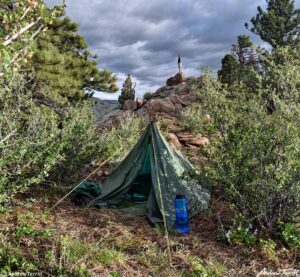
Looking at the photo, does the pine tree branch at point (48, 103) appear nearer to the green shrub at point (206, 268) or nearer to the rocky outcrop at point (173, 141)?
the rocky outcrop at point (173, 141)

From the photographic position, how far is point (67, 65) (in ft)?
59.1

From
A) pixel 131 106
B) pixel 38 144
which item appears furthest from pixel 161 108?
pixel 38 144

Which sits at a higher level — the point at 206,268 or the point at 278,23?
the point at 278,23

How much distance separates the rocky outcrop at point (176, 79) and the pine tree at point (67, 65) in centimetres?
547

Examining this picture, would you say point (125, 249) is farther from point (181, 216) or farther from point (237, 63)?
point (237, 63)

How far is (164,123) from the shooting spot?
12.0m

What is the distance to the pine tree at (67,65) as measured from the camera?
15516 mm

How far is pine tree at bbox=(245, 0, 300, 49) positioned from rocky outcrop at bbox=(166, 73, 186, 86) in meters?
5.91

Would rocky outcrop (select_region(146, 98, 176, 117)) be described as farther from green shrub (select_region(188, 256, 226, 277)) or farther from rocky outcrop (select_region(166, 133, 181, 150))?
green shrub (select_region(188, 256, 226, 277))

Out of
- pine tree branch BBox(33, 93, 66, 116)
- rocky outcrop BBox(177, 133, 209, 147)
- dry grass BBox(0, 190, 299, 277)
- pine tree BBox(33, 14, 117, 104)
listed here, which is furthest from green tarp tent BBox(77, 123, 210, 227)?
pine tree BBox(33, 14, 117, 104)

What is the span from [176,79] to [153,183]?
19.8 m

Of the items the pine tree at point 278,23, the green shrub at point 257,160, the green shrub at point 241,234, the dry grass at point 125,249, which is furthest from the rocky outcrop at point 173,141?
the pine tree at point 278,23

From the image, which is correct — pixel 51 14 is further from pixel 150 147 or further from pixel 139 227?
pixel 150 147

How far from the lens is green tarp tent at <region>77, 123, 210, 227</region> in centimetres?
561
